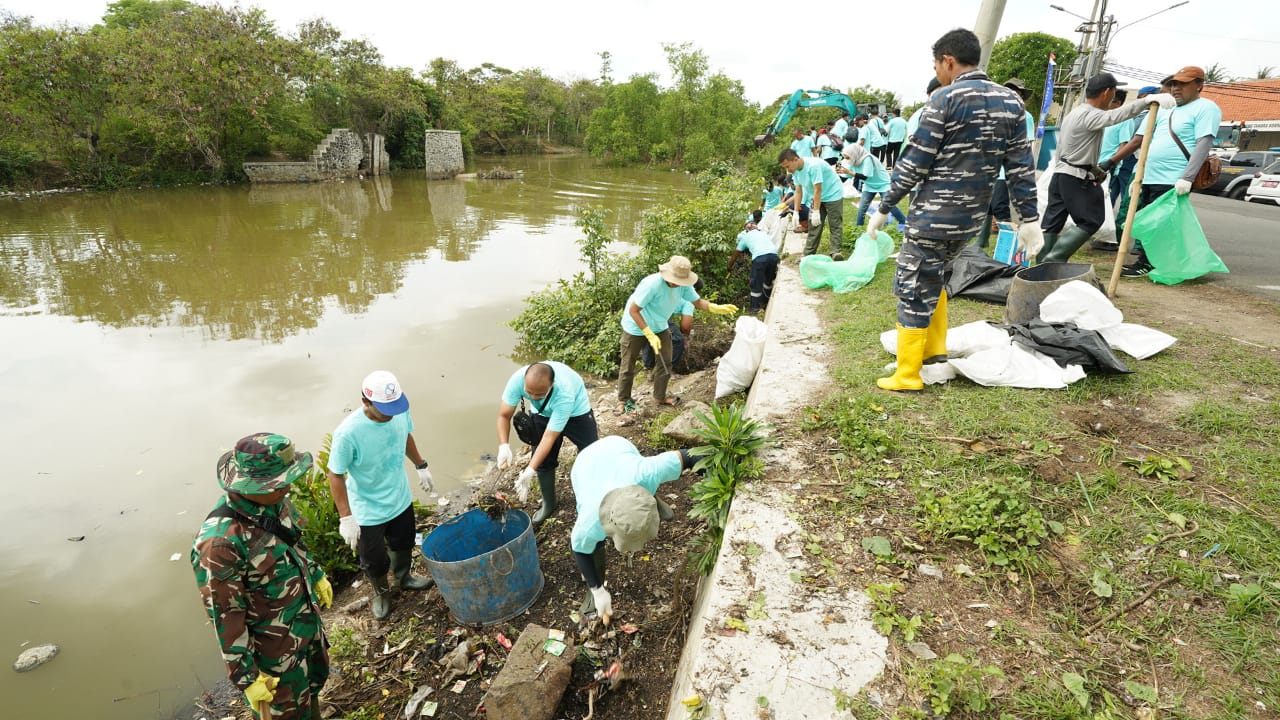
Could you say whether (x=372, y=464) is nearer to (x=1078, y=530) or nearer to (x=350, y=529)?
(x=350, y=529)

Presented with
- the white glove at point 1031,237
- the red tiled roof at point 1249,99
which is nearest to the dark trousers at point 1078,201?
the white glove at point 1031,237

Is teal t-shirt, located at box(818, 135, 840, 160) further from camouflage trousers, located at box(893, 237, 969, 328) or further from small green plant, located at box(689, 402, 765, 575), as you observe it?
small green plant, located at box(689, 402, 765, 575)

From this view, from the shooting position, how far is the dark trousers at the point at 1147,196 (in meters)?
5.62

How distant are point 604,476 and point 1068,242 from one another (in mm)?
5000

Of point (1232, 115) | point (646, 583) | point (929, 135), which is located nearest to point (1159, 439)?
point (929, 135)

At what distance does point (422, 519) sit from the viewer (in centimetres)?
468

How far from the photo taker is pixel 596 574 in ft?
10.3

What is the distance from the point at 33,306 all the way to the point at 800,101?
17.2 metres

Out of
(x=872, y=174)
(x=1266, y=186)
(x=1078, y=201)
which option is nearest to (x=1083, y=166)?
(x=1078, y=201)

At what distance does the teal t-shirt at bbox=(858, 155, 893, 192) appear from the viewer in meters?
8.61

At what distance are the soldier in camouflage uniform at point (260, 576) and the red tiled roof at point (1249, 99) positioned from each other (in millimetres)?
39223

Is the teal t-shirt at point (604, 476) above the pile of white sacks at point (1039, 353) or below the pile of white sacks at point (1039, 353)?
below

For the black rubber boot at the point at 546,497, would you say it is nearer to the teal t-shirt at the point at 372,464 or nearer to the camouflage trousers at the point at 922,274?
the teal t-shirt at the point at 372,464

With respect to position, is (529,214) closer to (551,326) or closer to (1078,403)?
(551,326)
